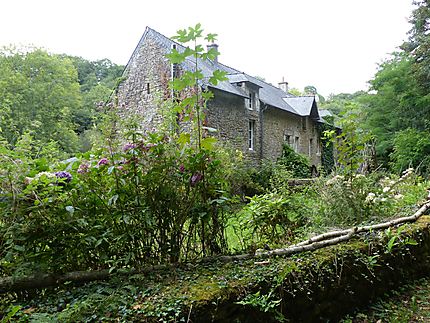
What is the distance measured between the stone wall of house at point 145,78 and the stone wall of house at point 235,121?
7.41 feet

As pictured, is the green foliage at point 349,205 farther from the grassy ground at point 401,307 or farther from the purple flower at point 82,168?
the purple flower at point 82,168

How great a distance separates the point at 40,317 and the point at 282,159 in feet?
57.3

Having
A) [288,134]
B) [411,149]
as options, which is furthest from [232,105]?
[411,149]

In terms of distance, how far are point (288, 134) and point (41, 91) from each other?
707 inches

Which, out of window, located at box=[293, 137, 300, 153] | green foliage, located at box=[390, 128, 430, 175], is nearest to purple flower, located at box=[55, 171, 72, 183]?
green foliage, located at box=[390, 128, 430, 175]

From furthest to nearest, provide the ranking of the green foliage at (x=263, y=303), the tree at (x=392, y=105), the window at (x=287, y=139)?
the window at (x=287, y=139), the tree at (x=392, y=105), the green foliage at (x=263, y=303)

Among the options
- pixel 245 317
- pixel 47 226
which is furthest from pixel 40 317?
pixel 245 317

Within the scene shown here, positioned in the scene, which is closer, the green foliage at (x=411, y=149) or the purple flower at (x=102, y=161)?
the purple flower at (x=102, y=161)

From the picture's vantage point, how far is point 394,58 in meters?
20.7

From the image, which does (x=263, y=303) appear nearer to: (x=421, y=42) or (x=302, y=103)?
(x=421, y=42)

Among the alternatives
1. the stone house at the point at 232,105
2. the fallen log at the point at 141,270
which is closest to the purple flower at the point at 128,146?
the fallen log at the point at 141,270

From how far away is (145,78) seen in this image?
48.0 feet

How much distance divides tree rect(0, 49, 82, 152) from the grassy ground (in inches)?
856

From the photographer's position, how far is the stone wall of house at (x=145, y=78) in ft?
46.1
